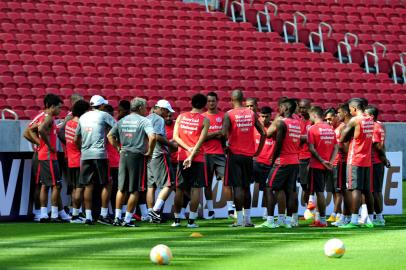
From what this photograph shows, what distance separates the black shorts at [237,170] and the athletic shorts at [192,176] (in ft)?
1.48

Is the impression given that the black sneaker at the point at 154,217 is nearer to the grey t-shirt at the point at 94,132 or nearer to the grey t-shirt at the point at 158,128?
the grey t-shirt at the point at 158,128

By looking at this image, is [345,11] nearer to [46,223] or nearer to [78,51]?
[78,51]

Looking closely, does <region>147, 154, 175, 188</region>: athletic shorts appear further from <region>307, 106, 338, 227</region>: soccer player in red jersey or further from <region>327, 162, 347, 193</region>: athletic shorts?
<region>327, 162, 347, 193</region>: athletic shorts

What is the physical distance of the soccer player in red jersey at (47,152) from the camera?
17.8 m

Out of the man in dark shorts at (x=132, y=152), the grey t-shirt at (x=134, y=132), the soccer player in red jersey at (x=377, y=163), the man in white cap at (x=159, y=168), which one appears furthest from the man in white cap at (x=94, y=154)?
the soccer player in red jersey at (x=377, y=163)

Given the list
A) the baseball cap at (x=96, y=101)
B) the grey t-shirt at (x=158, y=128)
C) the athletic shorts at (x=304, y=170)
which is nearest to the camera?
the baseball cap at (x=96, y=101)

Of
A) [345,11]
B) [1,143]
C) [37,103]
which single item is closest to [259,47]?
[345,11]

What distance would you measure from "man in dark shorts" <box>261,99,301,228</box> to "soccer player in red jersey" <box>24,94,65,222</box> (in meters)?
3.46

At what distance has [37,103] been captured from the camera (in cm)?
2695

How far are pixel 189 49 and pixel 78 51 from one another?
3.26 meters

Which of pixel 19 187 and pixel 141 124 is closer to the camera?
pixel 141 124

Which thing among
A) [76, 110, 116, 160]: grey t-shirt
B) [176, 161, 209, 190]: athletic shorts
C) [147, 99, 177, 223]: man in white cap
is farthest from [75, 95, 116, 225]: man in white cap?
[176, 161, 209, 190]: athletic shorts

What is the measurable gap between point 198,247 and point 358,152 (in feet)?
15.3

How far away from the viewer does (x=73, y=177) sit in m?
18.2
